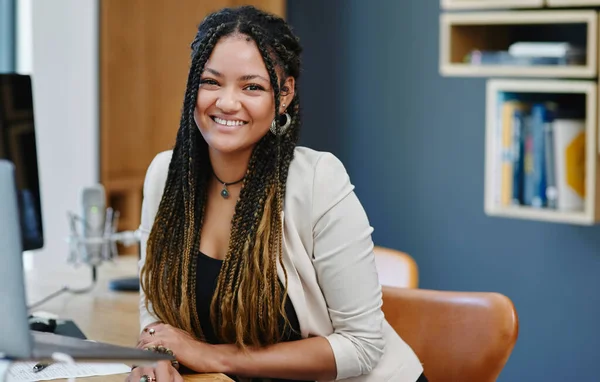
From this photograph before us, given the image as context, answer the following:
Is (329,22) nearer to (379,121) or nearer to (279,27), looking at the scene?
(379,121)

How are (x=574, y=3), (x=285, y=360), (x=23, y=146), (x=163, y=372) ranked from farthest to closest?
(x=574, y=3) → (x=23, y=146) → (x=285, y=360) → (x=163, y=372)

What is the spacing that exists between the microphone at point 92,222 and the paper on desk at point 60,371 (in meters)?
0.68

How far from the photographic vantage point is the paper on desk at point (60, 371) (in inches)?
61.3

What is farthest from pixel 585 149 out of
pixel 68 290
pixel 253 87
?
pixel 68 290

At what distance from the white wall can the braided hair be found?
5.53ft

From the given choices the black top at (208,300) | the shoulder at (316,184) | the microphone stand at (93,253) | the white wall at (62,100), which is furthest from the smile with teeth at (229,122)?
the white wall at (62,100)

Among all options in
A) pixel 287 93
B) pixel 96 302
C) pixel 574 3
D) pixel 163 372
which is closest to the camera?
pixel 163 372

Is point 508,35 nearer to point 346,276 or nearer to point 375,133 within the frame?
point 375,133

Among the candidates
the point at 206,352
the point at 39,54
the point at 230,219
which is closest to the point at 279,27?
the point at 230,219

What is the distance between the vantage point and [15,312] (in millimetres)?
1122

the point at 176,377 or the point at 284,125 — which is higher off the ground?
the point at 284,125

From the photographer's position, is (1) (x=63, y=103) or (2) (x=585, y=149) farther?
(1) (x=63, y=103)

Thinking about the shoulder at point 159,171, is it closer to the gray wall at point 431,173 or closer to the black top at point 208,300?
the black top at point 208,300

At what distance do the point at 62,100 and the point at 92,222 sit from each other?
114 cm
